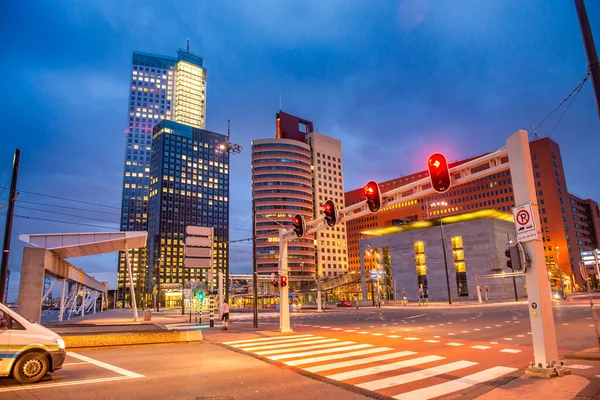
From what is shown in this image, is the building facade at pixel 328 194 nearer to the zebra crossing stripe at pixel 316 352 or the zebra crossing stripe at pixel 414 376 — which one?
the zebra crossing stripe at pixel 316 352

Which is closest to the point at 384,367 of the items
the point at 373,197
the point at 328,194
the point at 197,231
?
the point at 373,197

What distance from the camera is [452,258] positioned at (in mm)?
72125

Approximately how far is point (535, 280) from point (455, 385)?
10.3ft

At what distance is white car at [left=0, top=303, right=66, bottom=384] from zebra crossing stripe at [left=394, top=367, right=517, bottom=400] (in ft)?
26.1

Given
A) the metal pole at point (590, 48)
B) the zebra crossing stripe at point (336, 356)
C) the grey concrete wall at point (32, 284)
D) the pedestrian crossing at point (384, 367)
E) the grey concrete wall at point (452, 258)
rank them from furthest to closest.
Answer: the grey concrete wall at point (452, 258)
the grey concrete wall at point (32, 284)
the zebra crossing stripe at point (336, 356)
the pedestrian crossing at point (384, 367)
the metal pole at point (590, 48)

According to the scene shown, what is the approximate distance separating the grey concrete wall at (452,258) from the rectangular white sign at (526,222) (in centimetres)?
6426

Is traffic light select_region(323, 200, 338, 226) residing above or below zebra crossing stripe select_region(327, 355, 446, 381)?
above

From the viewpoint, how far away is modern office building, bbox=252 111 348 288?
5592 inches

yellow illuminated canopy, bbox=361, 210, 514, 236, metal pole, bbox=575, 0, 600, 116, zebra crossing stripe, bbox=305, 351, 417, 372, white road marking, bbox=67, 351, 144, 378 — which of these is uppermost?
yellow illuminated canopy, bbox=361, 210, 514, 236

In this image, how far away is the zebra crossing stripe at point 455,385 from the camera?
296 inches

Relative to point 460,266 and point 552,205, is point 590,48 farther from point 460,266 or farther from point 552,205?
point 552,205

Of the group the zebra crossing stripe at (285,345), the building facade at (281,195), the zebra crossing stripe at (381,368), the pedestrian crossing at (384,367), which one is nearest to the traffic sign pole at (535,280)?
the pedestrian crossing at (384,367)

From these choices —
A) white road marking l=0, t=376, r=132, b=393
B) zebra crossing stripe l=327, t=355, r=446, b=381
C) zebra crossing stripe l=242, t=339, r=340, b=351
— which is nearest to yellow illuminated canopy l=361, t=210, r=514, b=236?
zebra crossing stripe l=242, t=339, r=340, b=351

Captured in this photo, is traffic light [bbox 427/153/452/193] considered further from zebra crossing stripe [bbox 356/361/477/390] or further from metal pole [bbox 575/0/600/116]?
zebra crossing stripe [bbox 356/361/477/390]
